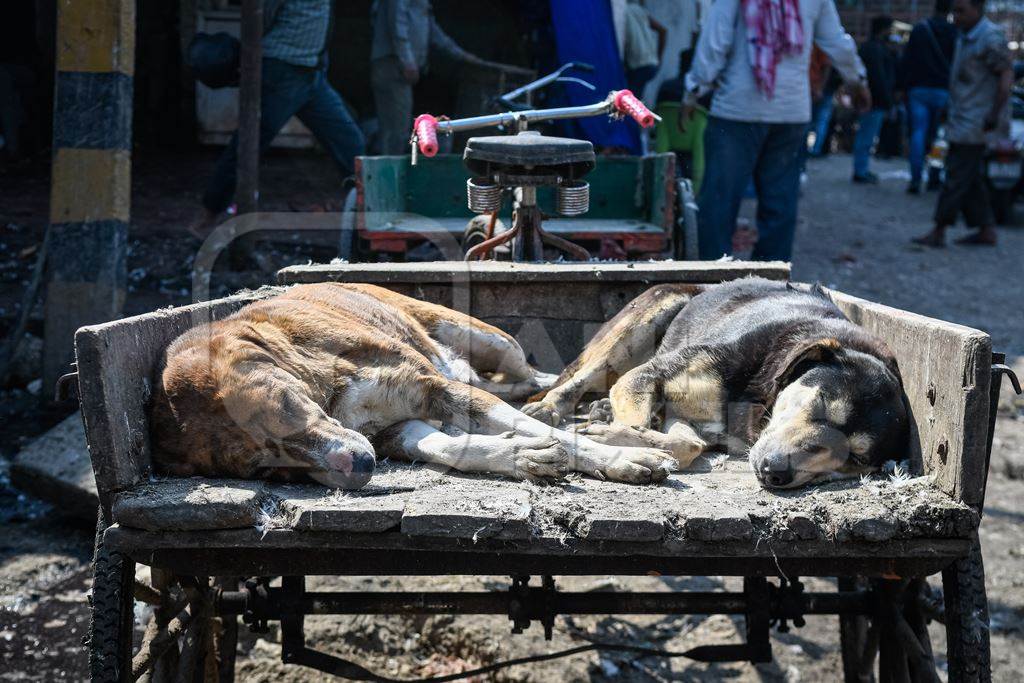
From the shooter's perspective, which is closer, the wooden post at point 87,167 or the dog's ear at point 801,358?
the dog's ear at point 801,358

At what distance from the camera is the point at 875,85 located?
16031mm

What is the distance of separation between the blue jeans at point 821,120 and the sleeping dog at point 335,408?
1268cm

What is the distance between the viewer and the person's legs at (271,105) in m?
7.70

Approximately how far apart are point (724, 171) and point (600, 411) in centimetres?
380

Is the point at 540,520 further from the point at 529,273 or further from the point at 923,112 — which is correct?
the point at 923,112

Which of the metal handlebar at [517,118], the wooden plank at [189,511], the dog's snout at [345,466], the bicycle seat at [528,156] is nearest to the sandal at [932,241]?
the metal handlebar at [517,118]

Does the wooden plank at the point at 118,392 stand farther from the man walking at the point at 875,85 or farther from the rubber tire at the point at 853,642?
the man walking at the point at 875,85

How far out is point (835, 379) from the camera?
275cm

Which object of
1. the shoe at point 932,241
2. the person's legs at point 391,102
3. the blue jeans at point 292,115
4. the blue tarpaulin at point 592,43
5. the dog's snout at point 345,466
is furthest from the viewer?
the shoe at point 932,241

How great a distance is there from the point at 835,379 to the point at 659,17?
9741 mm

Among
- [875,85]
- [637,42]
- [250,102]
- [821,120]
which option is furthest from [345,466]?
[821,120]

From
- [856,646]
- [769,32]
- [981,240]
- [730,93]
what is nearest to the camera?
[856,646]

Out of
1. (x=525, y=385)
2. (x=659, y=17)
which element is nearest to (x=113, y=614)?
(x=525, y=385)

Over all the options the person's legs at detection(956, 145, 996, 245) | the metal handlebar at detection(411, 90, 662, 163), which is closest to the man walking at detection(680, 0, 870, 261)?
the metal handlebar at detection(411, 90, 662, 163)
